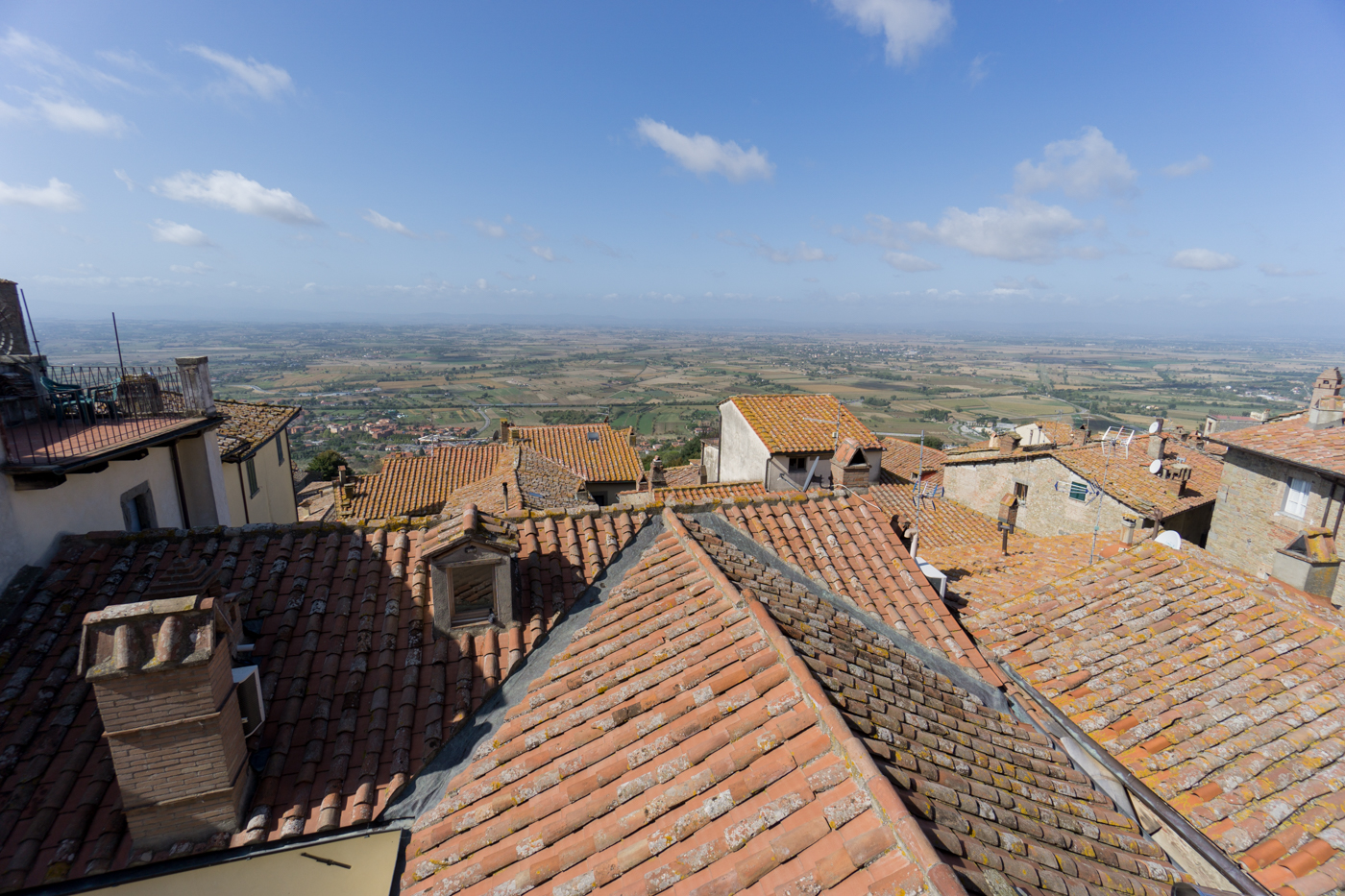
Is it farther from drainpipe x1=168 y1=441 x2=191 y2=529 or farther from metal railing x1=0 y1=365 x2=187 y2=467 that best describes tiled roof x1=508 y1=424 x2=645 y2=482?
metal railing x1=0 y1=365 x2=187 y2=467

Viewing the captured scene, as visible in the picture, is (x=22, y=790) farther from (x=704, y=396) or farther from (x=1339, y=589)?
(x=704, y=396)

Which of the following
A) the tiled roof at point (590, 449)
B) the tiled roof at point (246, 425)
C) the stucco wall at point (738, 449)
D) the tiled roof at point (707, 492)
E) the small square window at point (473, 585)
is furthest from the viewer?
the tiled roof at point (590, 449)

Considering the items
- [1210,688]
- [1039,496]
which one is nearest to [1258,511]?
[1039,496]

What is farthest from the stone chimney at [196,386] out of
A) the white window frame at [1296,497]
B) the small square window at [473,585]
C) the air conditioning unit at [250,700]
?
the white window frame at [1296,497]

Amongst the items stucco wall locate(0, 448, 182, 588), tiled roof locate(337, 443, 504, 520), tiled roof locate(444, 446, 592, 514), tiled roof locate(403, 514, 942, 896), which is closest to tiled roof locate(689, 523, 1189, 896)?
tiled roof locate(403, 514, 942, 896)

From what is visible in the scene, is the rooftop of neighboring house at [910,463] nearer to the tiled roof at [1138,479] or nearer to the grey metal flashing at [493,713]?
the tiled roof at [1138,479]

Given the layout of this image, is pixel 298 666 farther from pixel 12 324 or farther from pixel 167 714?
pixel 12 324

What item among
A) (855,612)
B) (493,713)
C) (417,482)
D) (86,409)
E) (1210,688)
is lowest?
(417,482)
